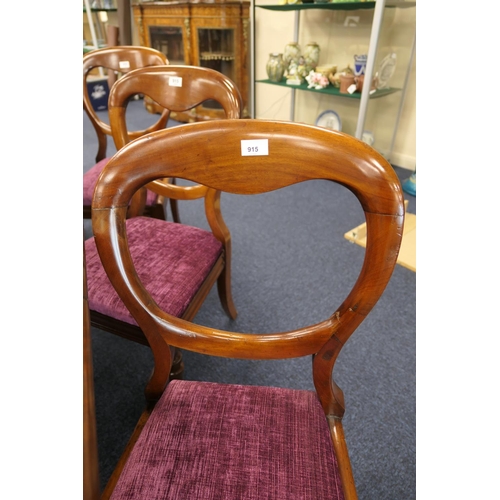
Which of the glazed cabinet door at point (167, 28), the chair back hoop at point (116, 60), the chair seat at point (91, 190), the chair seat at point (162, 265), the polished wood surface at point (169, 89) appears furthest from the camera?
the glazed cabinet door at point (167, 28)

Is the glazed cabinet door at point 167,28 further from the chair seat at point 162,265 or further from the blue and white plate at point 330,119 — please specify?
the chair seat at point 162,265

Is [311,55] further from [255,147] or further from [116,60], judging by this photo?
[255,147]

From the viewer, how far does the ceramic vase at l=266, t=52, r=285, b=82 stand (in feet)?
9.19

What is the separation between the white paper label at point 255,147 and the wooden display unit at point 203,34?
3.05m

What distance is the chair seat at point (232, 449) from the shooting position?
53 cm

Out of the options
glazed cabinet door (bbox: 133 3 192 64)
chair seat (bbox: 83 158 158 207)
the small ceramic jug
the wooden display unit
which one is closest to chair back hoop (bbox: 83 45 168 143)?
chair seat (bbox: 83 158 158 207)

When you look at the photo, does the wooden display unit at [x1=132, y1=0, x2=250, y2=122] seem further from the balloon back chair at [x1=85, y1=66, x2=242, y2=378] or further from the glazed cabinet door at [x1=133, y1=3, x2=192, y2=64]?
the balloon back chair at [x1=85, y1=66, x2=242, y2=378]

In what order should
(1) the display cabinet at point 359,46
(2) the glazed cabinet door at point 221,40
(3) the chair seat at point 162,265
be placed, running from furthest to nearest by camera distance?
(2) the glazed cabinet door at point 221,40, (1) the display cabinet at point 359,46, (3) the chair seat at point 162,265

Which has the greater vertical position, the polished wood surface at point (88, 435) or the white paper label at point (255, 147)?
the white paper label at point (255, 147)

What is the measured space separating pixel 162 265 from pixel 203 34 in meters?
3.13

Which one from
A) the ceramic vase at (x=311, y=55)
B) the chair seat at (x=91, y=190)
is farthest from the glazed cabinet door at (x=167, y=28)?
the chair seat at (x=91, y=190)
